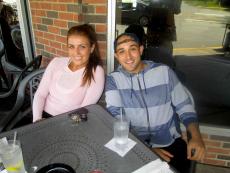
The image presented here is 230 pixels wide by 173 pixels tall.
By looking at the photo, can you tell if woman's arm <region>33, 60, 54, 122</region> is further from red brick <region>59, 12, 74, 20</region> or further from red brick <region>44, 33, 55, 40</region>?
red brick <region>44, 33, 55, 40</region>

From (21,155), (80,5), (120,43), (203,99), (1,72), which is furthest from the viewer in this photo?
(1,72)

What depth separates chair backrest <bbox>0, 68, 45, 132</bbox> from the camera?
2.04 metres

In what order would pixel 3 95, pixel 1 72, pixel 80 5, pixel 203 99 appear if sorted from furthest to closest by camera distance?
pixel 1 72 → pixel 203 99 → pixel 3 95 → pixel 80 5

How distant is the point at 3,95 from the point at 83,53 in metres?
1.19

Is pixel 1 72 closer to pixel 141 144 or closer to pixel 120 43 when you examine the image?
pixel 120 43

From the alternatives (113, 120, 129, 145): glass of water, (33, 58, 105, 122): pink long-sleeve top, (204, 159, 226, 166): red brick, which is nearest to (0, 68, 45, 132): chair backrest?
(33, 58, 105, 122): pink long-sleeve top

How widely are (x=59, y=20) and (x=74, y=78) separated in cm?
73

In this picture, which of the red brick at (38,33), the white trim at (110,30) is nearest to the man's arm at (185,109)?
the white trim at (110,30)

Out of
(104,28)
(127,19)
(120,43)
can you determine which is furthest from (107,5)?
(120,43)

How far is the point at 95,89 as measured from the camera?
1935 millimetres

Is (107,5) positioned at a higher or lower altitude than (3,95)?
higher

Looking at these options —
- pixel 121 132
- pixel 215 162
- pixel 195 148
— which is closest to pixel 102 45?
pixel 121 132

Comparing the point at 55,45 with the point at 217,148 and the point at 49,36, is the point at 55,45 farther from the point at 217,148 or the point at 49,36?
the point at 217,148

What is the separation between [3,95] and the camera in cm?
257
